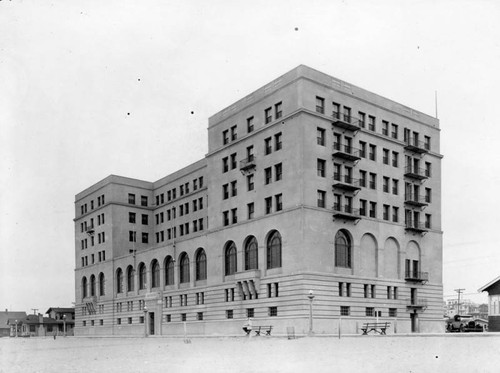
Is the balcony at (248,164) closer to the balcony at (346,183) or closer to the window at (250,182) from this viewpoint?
the window at (250,182)

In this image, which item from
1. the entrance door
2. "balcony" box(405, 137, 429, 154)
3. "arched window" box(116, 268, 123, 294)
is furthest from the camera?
"arched window" box(116, 268, 123, 294)

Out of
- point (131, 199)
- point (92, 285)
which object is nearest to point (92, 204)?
point (131, 199)

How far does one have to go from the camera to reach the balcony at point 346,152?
56688 mm

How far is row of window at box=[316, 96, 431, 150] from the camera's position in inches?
2290

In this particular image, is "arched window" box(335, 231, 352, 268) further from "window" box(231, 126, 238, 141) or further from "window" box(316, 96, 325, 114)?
"window" box(231, 126, 238, 141)

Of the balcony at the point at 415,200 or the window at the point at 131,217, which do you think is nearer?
the balcony at the point at 415,200

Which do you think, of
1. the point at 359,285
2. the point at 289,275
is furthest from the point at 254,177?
the point at 359,285

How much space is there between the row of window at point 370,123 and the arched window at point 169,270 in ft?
105

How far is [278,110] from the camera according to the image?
58.6 m

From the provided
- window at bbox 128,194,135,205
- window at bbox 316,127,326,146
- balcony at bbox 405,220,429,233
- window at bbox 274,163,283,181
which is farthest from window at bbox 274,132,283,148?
window at bbox 128,194,135,205

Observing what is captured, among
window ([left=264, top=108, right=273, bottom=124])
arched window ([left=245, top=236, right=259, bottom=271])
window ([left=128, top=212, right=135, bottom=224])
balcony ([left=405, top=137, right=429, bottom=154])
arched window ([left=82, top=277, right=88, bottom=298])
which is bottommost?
arched window ([left=82, top=277, right=88, bottom=298])

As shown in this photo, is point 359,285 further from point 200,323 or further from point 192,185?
point 192,185

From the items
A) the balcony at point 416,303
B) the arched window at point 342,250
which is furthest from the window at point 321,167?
the balcony at point 416,303

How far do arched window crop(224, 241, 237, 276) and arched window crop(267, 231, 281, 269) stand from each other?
20.2 feet
